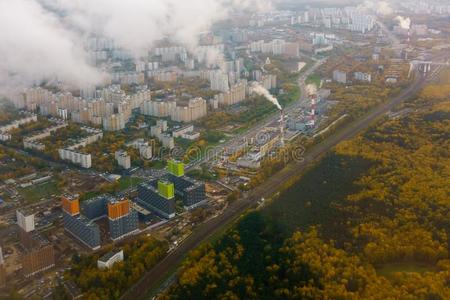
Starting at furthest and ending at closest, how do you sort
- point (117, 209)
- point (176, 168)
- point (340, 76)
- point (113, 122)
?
point (340, 76), point (113, 122), point (176, 168), point (117, 209)

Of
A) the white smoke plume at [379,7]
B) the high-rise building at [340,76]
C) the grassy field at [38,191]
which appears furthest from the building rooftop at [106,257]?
the white smoke plume at [379,7]

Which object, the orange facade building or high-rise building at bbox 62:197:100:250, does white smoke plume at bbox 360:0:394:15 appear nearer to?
the orange facade building

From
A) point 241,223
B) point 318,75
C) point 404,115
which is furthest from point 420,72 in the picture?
point 241,223

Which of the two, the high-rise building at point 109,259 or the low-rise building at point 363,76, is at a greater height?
the low-rise building at point 363,76

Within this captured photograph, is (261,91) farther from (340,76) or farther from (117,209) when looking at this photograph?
(117,209)

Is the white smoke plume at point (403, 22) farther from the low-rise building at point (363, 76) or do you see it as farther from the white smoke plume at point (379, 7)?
the low-rise building at point (363, 76)

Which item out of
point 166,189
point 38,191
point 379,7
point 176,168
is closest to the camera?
point 166,189

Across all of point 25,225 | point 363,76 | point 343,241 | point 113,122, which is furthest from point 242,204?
point 363,76
